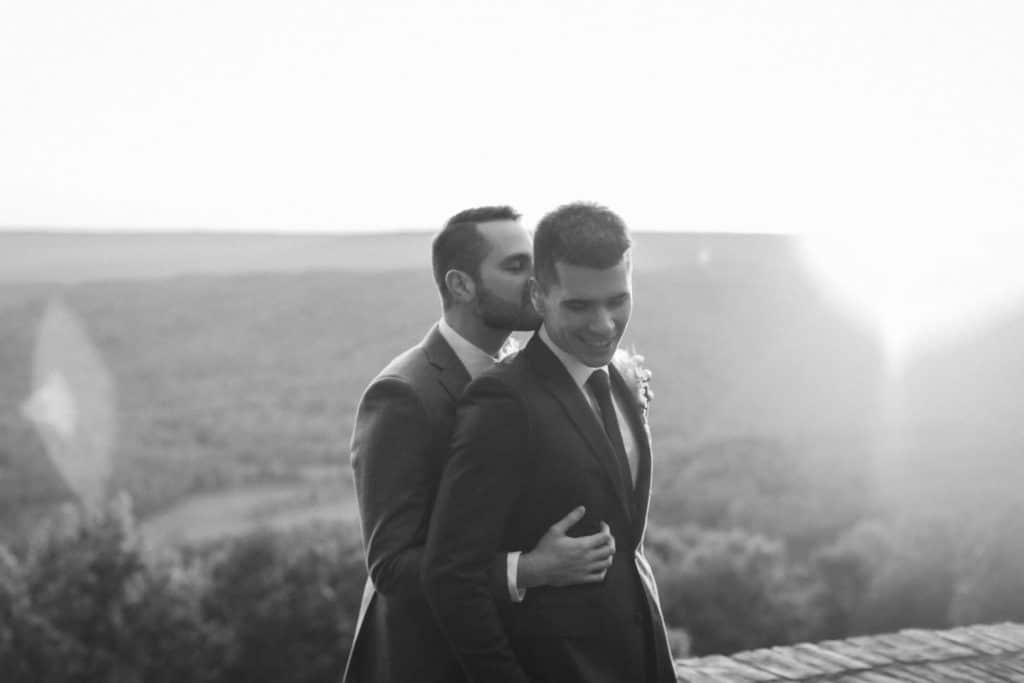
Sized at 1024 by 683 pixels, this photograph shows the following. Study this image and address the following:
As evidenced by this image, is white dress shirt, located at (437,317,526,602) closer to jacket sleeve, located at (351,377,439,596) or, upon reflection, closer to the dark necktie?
jacket sleeve, located at (351,377,439,596)

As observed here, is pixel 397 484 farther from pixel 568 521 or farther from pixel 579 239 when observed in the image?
pixel 579 239

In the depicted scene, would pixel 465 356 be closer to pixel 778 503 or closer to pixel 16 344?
pixel 778 503

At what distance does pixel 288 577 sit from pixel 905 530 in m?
10.8

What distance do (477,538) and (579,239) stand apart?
0.72m

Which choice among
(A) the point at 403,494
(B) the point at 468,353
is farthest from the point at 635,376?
(A) the point at 403,494

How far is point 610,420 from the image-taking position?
2.94 meters

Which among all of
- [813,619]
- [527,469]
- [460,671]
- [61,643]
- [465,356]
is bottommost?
[813,619]

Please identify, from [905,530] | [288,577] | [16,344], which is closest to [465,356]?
[288,577]

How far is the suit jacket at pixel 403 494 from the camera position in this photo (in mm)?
A: 2977

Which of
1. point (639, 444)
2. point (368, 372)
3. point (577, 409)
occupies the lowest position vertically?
point (368, 372)

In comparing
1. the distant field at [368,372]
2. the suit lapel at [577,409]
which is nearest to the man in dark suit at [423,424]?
the suit lapel at [577,409]

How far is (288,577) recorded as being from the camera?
1195cm

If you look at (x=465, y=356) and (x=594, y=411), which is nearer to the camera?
(x=594, y=411)

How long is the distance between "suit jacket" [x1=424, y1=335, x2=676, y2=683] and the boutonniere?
0.20 m
